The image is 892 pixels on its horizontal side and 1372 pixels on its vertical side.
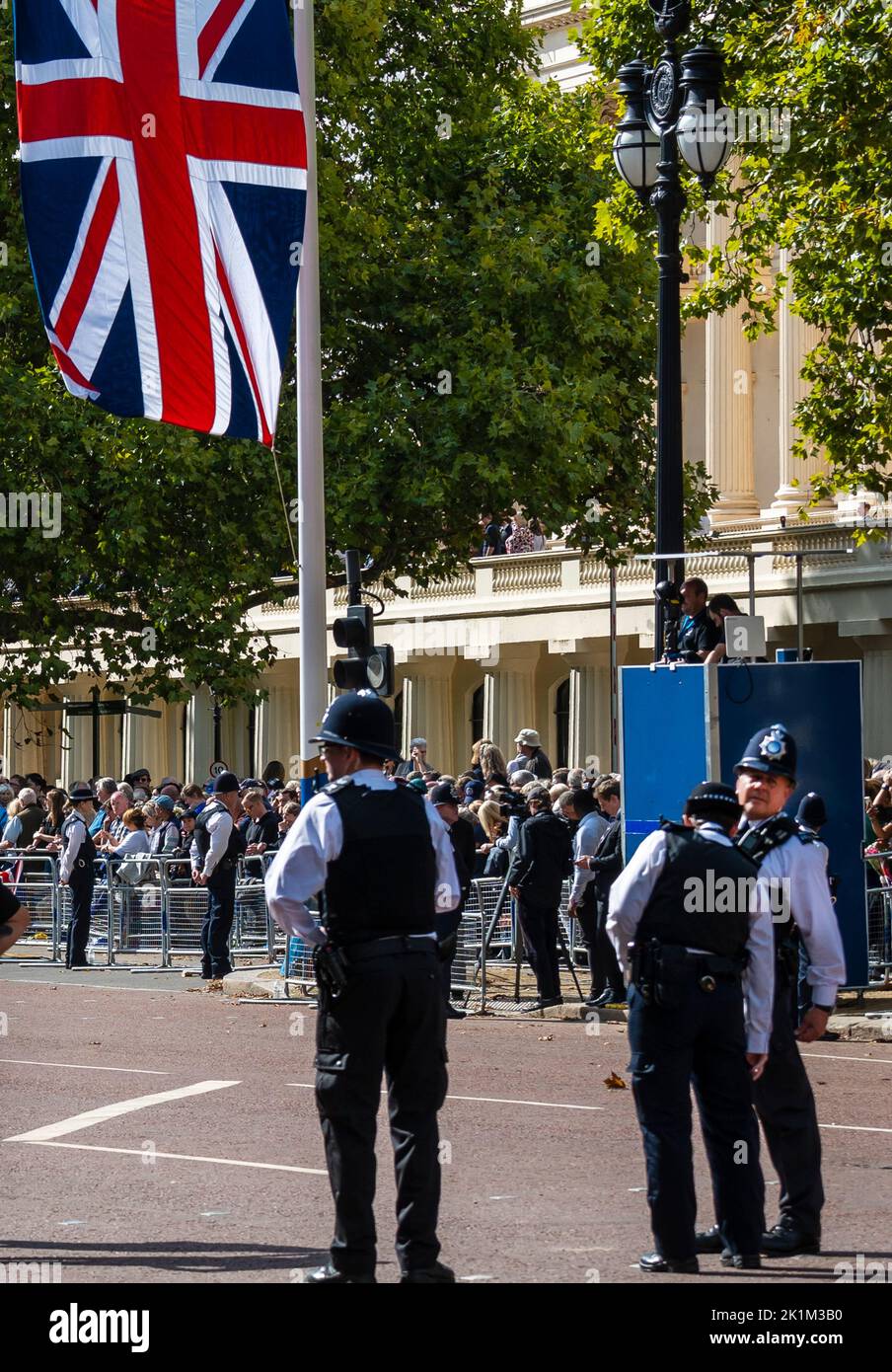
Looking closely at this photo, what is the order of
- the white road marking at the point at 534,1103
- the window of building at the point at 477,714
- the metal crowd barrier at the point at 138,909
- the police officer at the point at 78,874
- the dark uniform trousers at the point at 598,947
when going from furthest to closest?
the window of building at the point at 477,714, the police officer at the point at 78,874, the metal crowd barrier at the point at 138,909, the dark uniform trousers at the point at 598,947, the white road marking at the point at 534,1103

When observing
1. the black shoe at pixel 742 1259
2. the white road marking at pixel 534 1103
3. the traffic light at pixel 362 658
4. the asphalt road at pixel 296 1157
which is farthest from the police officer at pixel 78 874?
the black shoe at pixel 742 1259

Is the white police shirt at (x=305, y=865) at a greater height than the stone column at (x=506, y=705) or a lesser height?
lesser

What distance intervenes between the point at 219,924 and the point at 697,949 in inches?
578

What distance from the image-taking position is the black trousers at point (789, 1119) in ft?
29.1

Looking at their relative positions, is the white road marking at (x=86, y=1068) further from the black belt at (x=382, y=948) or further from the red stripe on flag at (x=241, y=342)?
the black belt at (x=382, y=948)

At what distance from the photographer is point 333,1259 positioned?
25.9 feet

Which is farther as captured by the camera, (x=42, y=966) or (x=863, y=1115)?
(x=42, y=966)

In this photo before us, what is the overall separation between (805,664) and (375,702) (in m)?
9.28

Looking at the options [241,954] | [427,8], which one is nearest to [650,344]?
[427,8]

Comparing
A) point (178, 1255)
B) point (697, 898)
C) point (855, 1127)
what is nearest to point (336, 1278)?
point (178, 1255)

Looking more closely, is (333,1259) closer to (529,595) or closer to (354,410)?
(354,410)

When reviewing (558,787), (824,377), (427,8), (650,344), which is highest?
(427,8)

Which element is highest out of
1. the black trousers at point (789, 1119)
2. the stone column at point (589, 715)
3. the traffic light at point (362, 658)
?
the stone column at point (589, 715)
